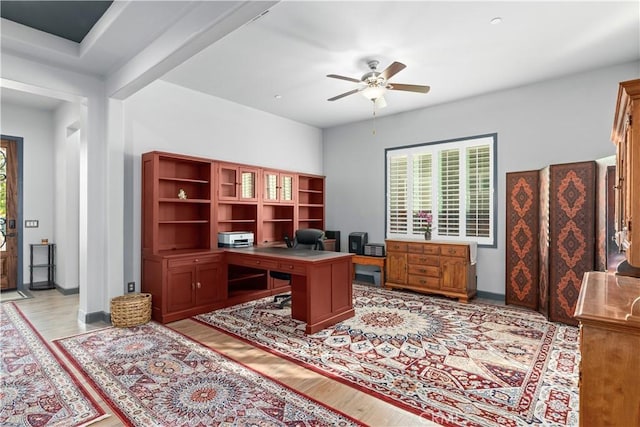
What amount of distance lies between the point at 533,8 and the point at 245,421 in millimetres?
3918

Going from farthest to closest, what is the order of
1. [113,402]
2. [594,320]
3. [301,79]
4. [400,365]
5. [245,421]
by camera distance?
1. [301,79]
2. [400,365]
3. [113,402]
4. [245,421]
5. [594,320]

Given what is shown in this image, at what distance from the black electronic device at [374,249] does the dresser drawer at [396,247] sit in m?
0.27

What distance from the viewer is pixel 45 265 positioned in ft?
18.5

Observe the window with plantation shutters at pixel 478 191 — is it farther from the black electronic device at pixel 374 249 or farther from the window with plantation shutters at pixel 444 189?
the black electronic device at pixel 374 249

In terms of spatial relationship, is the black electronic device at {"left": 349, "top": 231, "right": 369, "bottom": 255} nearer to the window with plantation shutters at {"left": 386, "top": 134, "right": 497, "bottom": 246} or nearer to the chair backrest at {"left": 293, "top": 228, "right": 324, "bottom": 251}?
the window with plantation shutters at {"left": 386, "top": 134, "right": 497, "bottom": 246}

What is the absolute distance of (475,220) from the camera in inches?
207

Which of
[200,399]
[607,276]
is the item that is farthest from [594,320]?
[200,399]

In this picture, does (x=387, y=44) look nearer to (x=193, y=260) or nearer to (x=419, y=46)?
(x=419, y=46)

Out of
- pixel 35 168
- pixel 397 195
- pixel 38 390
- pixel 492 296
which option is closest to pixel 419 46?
pixel 397 195

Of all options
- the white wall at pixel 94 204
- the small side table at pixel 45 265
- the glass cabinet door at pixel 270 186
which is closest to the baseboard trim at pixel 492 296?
the glass cabinet door at pixel 270 186

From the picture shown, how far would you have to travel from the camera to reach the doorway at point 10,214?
539 cm

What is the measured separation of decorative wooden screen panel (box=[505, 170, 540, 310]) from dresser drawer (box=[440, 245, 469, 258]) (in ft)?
1.82

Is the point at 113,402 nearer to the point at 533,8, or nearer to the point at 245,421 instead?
the point at 245,421

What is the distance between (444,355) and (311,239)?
2.32 metres
